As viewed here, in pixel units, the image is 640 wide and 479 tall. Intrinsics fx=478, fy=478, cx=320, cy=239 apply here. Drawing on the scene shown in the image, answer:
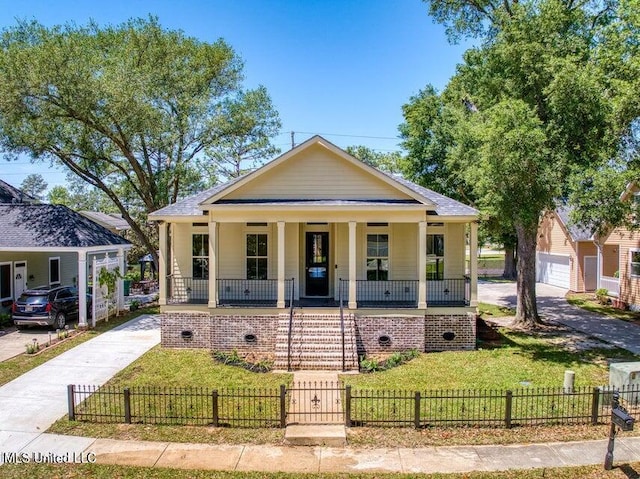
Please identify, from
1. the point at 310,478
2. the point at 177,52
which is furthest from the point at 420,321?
the point at 177,52

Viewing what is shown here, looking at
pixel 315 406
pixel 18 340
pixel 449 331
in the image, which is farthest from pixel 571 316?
pixel 18 340

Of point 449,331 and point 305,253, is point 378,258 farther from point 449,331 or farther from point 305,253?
point 449,331

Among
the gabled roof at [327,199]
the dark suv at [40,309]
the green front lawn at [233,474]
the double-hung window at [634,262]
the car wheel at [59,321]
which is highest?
the gabled roof at [327,199]

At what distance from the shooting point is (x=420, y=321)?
49.2 feet

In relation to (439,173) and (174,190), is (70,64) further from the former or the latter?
(439,173)

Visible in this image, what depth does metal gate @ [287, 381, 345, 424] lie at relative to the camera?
31.8ft

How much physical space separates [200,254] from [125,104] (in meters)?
7.51

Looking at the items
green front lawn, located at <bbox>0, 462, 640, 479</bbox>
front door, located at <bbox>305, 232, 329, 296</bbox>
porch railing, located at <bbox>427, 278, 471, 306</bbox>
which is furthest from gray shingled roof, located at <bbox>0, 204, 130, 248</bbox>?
A: porch railing, located at <bbox>427, 278, 471, 306</bbox>

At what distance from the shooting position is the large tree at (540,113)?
13.8m

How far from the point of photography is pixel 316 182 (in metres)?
16.0

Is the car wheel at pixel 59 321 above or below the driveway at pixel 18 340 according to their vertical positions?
above

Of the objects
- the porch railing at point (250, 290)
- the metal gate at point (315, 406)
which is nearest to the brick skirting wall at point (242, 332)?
the porch railing at point (250, 290)

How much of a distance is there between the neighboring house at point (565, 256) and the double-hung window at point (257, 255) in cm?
1651

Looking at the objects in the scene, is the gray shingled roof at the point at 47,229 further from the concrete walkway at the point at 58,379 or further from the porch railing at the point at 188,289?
the porch railing at the point at 188,289
